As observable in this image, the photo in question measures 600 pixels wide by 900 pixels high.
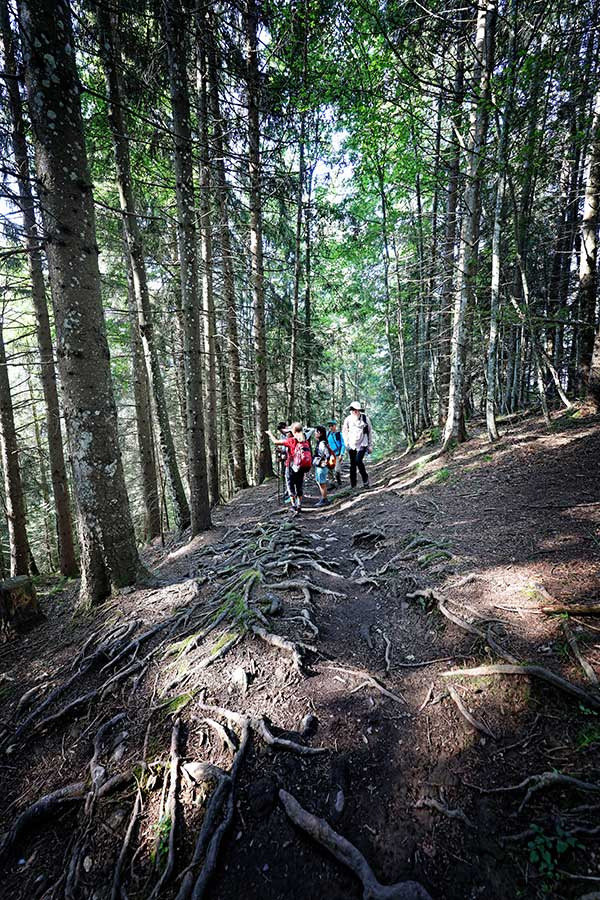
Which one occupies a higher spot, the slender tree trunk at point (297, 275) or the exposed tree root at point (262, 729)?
the slender tree trunk at point (297, 275)

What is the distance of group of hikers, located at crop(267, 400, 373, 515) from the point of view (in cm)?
888

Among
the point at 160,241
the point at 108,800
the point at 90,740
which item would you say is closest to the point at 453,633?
the point at 108,800

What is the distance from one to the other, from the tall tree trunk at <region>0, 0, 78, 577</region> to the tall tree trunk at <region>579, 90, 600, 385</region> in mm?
12691

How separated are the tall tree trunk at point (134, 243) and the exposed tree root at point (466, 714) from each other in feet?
27.4

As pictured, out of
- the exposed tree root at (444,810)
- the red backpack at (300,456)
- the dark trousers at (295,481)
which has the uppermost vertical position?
the red backpack at (300,456)

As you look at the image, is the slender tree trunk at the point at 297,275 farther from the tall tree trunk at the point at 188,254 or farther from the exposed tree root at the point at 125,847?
the exposed tree root at the point at 125,847

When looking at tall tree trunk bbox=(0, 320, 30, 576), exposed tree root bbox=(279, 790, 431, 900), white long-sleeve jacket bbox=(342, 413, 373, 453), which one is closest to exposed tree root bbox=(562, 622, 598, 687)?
exposed tree root bbox=(279, 790, 431, 900)

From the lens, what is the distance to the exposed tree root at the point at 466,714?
98.8 inches

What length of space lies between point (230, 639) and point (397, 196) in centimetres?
1661

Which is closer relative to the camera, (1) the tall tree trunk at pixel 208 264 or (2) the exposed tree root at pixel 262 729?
(2) the exposed tree root at pixel 262 729

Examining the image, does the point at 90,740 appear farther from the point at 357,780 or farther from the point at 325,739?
the point at 357,780

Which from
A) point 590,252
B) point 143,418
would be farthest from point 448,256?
point 143,418

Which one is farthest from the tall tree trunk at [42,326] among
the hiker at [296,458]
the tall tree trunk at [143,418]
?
the hiker at [296,458]

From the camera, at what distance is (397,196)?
14.0 meters
